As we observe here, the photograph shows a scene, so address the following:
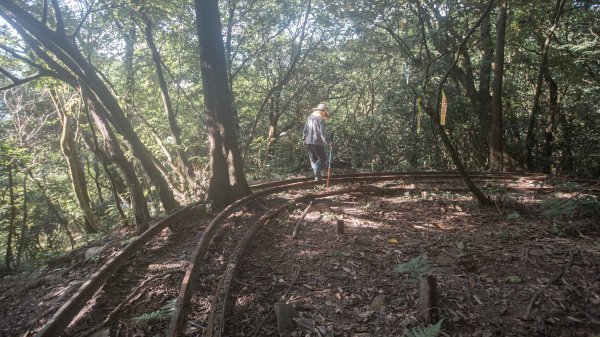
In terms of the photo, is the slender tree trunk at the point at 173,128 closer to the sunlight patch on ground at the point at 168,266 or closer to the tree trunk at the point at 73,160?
the tree trunk at the point at 73,160

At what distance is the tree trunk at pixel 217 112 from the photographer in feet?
24.3

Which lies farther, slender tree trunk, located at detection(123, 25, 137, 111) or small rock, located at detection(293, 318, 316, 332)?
slender tree trunk, located at detection(123, 25, 137, 111)

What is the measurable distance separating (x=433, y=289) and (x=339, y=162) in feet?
33.6

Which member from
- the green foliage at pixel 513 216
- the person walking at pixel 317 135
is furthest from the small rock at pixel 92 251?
the green foliage at pixel 513 216

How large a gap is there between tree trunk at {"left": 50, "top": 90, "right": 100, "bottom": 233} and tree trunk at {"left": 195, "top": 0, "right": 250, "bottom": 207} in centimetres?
644

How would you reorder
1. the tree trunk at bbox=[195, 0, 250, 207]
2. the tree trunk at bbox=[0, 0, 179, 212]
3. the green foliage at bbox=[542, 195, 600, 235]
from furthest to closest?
the tree trunk at bbox=[195, 0, 250, 207], the tree trunk at bbox=[0, 0, 179, 212], the green foliage at bbox=[542, 195, 600, 235]

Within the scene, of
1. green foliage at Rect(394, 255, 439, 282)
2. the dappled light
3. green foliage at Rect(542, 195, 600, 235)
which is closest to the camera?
the dappled light

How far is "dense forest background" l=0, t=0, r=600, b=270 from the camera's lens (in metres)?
9.55

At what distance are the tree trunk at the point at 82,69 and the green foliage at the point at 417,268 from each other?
6143mm

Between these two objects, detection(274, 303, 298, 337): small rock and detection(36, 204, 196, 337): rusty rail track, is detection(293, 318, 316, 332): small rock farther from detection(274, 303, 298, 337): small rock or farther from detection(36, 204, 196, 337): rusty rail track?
detection(36, 204, 196, 337): rusty rail track

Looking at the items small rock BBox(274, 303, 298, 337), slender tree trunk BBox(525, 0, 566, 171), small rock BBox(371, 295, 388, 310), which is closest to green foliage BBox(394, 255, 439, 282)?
small rock BBox(371, 295, 388, 310)

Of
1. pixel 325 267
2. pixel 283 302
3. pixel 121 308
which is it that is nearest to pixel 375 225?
pixel 325 267

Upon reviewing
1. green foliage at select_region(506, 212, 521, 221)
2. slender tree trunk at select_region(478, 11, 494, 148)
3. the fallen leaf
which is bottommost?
the fallen leaf

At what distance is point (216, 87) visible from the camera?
7.64 metres
